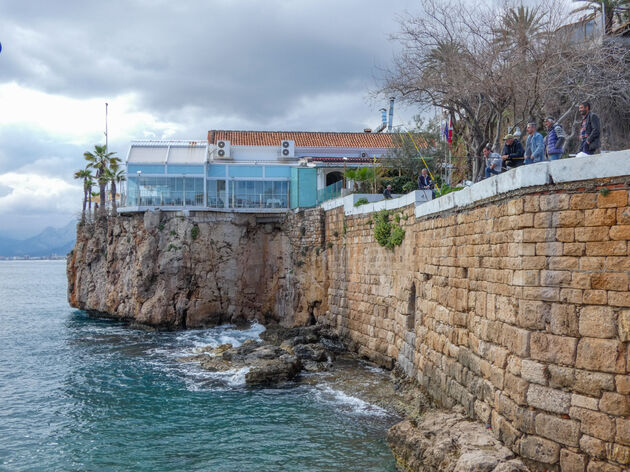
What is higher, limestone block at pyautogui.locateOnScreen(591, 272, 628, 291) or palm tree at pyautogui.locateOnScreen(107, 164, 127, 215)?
palm tree at pyautogui.locateOnScreen(107, 164, 127, 215)

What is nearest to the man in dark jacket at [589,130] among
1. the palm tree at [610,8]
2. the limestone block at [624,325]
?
the limestone block at [624,325]

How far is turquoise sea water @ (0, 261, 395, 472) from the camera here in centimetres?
1069

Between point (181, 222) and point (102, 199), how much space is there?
35.2 feet

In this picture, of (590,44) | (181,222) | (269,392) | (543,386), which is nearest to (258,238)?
(181,222)

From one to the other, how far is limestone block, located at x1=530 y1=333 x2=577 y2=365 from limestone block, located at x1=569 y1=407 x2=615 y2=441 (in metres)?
0.65

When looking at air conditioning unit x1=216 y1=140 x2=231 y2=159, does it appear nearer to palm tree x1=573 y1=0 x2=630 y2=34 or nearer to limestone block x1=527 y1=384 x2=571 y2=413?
palm tree x1=573 y1=0 x2=630 y2=34

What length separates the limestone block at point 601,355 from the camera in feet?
23.4

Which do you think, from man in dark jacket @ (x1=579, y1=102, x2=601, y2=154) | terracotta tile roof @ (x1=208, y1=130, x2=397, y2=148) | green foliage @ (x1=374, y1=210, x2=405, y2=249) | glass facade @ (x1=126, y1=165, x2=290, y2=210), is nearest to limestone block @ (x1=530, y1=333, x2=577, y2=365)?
man in dark jacket @ (x1=579, y1=102, x2=601, y2=154)

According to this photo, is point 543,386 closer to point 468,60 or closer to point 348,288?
point 468,60

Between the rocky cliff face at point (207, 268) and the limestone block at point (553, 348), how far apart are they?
18396 mm

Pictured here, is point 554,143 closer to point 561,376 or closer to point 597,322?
point 597,322

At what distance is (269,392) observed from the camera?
49.5 ft

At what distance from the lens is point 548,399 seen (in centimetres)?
773

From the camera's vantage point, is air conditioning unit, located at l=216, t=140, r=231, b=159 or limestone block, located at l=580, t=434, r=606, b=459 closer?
limestone block, located at l=580, t=434, r=606, b=459
